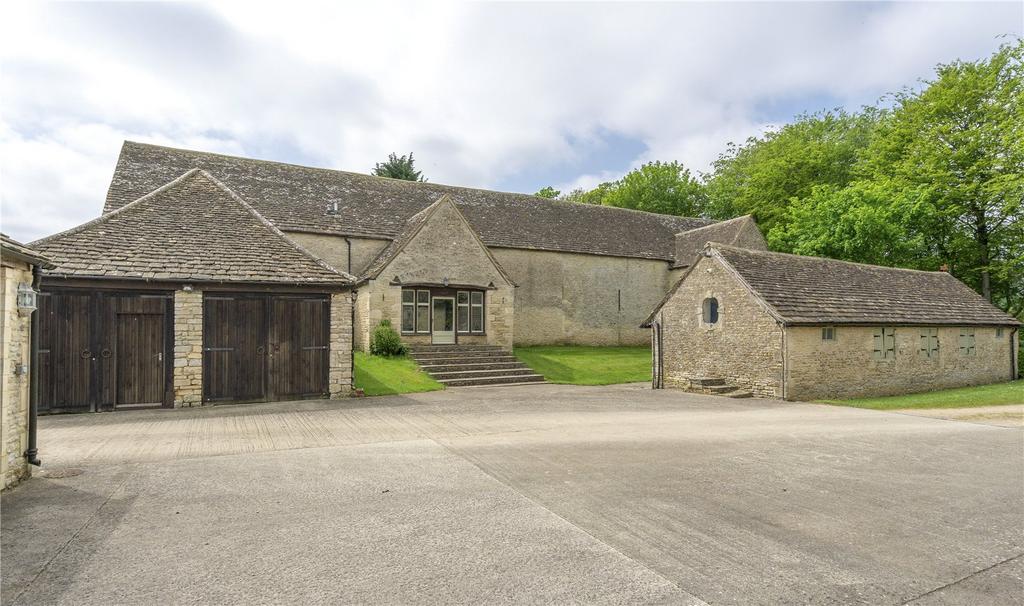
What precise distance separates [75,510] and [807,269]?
72.5ft

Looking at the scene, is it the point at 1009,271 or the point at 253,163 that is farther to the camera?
the point at 1009,271

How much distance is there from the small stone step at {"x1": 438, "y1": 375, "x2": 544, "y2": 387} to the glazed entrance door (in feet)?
13.6

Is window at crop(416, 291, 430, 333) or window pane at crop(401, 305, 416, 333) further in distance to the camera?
window at crop(416, 291, 430, 333)

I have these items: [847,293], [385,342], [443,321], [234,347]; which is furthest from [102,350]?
[847,293]

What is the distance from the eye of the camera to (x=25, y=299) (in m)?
6.79

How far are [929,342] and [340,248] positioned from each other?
24.4 metres

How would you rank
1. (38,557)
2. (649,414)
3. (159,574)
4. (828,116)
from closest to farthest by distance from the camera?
1. (159,574)
2. (38,557)
3. (649,414)
4. (828,116)

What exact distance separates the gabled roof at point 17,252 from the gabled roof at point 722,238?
2919 cm

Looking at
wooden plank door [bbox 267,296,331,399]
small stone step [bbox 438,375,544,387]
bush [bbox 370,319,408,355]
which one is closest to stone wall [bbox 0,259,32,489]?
wooden plank door [bbox 267,296,331,399]

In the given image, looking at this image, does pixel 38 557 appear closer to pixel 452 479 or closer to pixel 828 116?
pixel 452 479

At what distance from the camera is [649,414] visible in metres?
13.5

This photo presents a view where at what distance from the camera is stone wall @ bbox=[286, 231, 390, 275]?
23.7 meters

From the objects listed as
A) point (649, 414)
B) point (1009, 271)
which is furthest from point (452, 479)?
point (1009, 271)

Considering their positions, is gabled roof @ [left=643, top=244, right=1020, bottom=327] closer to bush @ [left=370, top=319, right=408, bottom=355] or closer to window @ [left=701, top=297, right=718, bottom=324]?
window @ [left=701, top=297, right=718, bottom=324]
